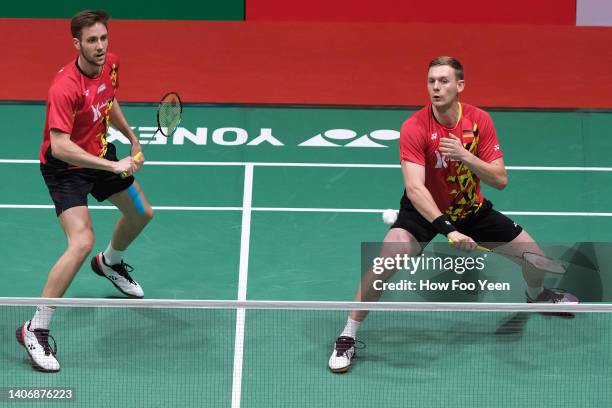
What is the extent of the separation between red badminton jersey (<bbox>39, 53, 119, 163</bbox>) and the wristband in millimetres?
2035

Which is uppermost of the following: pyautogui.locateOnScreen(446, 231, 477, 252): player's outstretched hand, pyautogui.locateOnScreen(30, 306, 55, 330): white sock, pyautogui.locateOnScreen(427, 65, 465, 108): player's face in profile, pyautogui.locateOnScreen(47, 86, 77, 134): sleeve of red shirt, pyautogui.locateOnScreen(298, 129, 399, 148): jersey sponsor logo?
pyautogui.locateOnScreen(298, 129, 399, 148): jersey sponsor logo

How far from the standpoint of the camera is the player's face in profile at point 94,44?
257 inches

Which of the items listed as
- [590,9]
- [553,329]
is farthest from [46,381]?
[590,9]

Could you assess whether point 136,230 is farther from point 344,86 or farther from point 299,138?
point 344,86

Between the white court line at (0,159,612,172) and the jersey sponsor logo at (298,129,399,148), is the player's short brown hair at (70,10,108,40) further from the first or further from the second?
the jersey sponsor logo at (298,129,399,148)

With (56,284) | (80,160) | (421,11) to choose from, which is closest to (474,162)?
(80,160)

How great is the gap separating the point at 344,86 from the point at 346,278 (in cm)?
339

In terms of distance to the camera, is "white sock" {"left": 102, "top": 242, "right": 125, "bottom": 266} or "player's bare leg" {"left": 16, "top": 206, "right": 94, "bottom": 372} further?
"white sock" {"left": 102, "top": 242, "right": 125, "bottom": 266}

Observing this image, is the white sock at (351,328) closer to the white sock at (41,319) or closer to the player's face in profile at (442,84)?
the player's face in profile at (442,84)

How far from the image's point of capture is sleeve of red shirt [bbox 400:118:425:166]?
6598 mm

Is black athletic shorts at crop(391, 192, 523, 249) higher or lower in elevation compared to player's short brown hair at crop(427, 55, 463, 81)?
lower

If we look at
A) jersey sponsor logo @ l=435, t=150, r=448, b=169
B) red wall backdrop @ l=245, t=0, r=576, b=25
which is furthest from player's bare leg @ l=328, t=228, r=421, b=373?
red wall backdrop @ l=245, t=0, r=576, b=25

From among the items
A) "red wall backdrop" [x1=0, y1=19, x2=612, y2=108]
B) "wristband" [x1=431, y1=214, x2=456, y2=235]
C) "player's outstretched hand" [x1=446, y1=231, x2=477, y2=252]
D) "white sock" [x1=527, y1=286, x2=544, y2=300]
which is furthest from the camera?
"red wall backdrop" [x1=0, y1=19, x2=612, y2=108]

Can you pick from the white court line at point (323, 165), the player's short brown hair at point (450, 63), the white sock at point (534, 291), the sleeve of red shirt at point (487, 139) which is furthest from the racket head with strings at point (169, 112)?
the white sock at point (534, 291)
